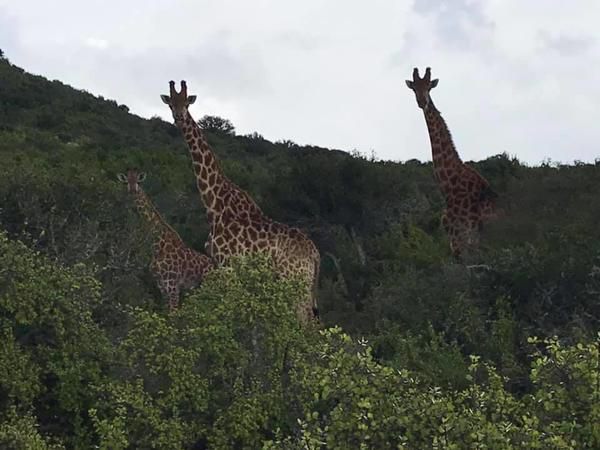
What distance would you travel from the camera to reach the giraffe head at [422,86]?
15.4 metres

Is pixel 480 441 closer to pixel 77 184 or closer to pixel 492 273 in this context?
pixel 492 273

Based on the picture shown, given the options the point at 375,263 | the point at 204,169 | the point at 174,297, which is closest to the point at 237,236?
the point at 204,169

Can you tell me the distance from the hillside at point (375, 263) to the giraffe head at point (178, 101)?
58.3 inches

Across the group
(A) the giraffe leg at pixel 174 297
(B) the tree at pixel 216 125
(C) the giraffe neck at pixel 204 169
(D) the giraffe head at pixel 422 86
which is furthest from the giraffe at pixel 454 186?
(B) the tree at pixel 216 125

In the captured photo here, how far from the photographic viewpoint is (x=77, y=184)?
15.3 metres

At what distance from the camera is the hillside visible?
34.2 ft

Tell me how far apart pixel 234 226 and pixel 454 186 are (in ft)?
9.94

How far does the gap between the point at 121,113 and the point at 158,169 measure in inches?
616

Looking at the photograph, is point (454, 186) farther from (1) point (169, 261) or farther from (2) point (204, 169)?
(1) point (169, 261)

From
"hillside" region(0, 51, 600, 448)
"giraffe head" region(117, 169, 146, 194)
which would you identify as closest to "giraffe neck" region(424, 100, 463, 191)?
"hillside" region(0, 51, 600, 448)

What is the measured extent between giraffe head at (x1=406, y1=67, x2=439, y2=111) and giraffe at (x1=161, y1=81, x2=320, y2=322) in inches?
103

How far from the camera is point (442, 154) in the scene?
15.8 metres

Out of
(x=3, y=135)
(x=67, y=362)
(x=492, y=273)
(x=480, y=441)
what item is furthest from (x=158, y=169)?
(x=480, y=441)

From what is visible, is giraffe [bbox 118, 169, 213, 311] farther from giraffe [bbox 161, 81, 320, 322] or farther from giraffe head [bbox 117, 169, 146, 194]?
giraffe [bbox 161, 81, 320, 322]
